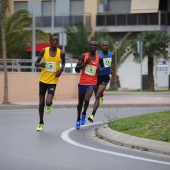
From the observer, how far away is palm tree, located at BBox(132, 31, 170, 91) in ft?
137

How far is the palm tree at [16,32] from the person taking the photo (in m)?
36.5

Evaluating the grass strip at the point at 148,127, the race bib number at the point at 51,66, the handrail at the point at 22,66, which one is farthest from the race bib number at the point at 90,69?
the handrail at the point at 22,66

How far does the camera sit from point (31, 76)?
27.7 meters

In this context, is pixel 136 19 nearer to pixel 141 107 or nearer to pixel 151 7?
pixel 151 7

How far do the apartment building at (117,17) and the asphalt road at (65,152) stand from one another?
31789mm

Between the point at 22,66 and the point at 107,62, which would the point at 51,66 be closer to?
the point at 107,62

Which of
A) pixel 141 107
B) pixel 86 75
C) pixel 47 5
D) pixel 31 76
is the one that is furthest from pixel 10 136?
pixel 47 5

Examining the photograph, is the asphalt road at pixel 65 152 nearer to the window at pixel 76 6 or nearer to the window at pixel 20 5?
the window at pixel 76 6

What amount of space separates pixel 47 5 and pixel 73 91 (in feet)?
75.3

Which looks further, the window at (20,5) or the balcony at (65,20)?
the window at (20,5)

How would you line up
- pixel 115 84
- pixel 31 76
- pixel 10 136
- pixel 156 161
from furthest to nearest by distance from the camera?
pixel 115 84 → pixel 31 76 → pixel 10 136 → pixel 156 161

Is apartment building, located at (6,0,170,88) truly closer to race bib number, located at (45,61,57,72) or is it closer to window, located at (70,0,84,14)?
window, located at (70,0,84,14)

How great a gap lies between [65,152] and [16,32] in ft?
85.9

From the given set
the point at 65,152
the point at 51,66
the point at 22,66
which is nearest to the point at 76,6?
the point at 22,66
